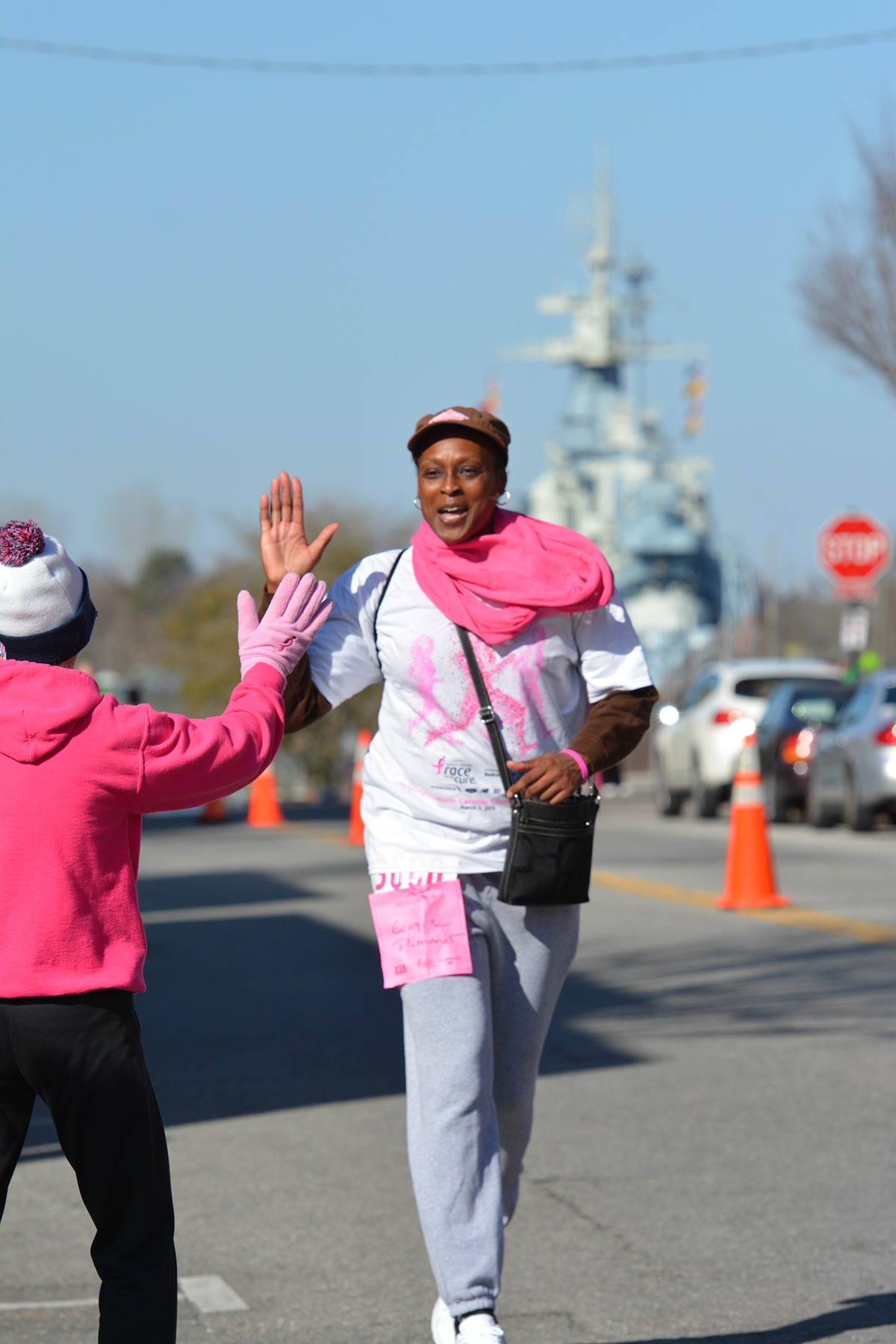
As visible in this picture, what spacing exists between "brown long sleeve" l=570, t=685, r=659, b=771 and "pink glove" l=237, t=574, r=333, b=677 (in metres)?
0.63

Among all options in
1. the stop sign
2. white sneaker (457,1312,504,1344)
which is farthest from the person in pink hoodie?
the stop sign

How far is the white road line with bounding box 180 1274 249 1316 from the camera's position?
4.31 meters

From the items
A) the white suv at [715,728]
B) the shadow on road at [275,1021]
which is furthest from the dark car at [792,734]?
the shadow on road at [275,1021]

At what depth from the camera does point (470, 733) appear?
376cm

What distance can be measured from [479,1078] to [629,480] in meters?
80.6

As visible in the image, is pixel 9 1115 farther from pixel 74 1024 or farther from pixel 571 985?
pixel 571 985

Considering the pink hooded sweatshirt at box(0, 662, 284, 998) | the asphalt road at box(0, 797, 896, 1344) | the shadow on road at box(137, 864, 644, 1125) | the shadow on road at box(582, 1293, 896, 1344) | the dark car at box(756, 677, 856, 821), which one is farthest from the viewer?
the dark car at box(756, 677, 856, 821)

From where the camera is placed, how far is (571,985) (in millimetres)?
9086

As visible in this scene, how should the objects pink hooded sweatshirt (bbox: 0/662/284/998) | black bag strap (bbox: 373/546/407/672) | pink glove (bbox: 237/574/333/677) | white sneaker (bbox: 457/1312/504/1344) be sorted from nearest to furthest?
pink hooded sweatshirt (bbox: 0/662/284/998), pink glove (bbox: 237/574/333/677), white sneaker (bbox: 457/1312/504/1344), black bag strap (bbox: 373/546/407/672)

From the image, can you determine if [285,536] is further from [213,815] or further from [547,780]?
[213,815]

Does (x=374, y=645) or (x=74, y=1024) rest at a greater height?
(x=374, y=645)

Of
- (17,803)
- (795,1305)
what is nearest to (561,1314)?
(795,1305)

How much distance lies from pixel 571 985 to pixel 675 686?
41.4 metres

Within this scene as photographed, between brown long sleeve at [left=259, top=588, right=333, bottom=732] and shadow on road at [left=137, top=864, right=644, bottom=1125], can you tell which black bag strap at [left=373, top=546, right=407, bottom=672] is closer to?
brown long sleeve at [left=259, top=588, right=333, bottom=732]
